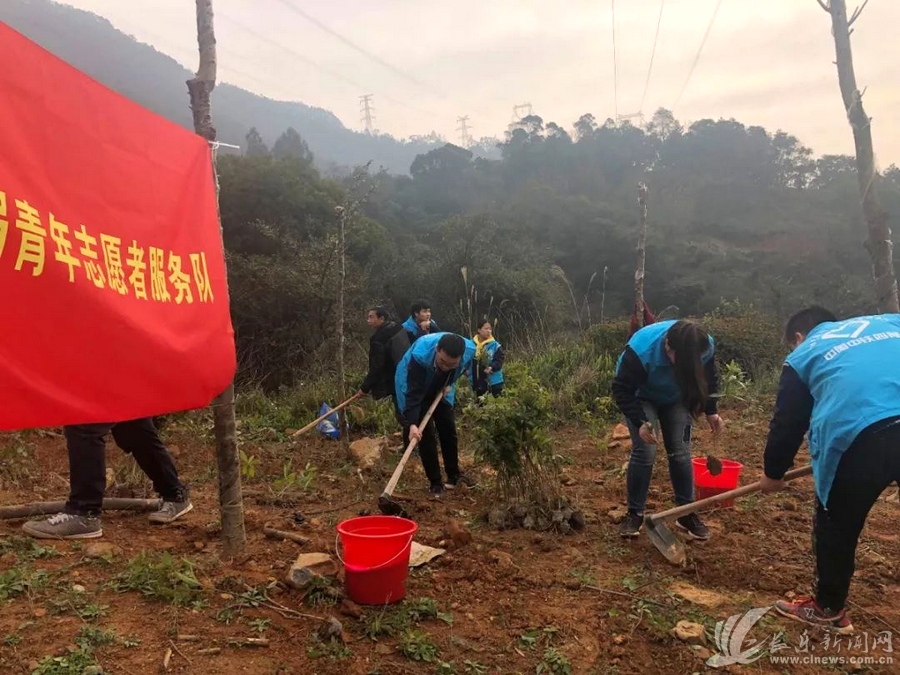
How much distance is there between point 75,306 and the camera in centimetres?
200

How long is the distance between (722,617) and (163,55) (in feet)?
229

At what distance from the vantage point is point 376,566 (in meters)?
2.59

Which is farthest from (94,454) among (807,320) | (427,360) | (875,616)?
(875,616)

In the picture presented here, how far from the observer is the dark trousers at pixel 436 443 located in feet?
15.1

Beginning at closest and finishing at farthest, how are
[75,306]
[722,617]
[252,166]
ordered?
[75,306], [722,617], [252,166]

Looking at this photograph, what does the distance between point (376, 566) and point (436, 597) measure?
38 cm

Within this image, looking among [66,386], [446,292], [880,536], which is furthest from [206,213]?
[446,292]

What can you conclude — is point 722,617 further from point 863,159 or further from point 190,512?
point 863,159

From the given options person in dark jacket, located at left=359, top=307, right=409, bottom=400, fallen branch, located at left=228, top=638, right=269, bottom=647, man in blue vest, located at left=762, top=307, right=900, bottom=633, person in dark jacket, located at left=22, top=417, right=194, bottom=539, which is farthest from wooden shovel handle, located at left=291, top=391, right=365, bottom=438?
man in blue vest, located at left=762, top=307, right=900, bottom=633

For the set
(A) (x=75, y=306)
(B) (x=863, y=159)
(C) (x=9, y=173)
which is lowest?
(A) (x=75, y=306)

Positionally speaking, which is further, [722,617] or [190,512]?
[190,512]

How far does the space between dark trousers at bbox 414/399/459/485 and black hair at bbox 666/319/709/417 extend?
182 centimetres

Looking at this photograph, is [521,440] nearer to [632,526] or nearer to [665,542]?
[632,526]

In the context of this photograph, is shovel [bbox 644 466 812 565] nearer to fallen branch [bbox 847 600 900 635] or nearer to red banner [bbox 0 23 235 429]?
fallen branch [bbox 847 600 900 635]
